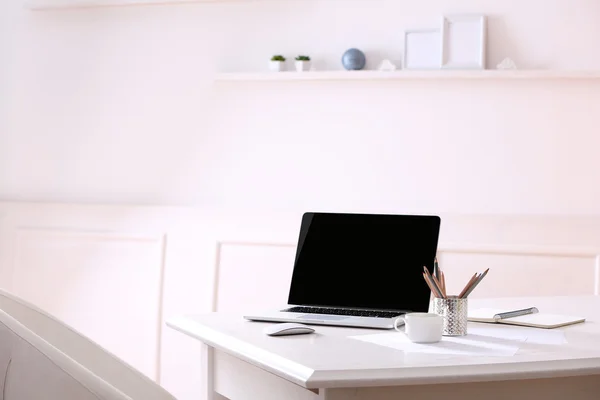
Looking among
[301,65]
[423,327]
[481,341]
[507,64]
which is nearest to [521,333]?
[481,341]

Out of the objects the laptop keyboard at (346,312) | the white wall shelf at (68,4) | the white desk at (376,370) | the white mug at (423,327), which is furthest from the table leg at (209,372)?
the white wall shelf at (68,4)

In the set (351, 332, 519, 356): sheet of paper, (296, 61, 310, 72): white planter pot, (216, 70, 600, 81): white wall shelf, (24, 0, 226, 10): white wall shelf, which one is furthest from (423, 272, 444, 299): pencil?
(24, 0, 226, 10): white wall shelf

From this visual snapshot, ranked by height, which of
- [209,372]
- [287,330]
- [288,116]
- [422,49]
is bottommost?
[209,372]

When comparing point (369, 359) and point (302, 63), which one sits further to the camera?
point (302, 63)

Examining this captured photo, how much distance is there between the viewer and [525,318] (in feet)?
5.92

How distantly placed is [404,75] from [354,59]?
0.20m

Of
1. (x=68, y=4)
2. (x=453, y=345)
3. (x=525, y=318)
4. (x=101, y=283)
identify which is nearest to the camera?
(x=453, y=345)

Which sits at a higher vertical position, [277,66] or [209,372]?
[277,66]

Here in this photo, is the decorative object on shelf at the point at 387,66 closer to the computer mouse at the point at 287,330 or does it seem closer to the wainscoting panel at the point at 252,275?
the wainscoting panel at the point at 252,275

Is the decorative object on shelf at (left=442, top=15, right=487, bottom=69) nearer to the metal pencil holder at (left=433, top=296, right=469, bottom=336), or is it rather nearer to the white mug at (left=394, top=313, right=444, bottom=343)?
the metal pencil holder at (left=433, top=296, right=469, bottom=336)

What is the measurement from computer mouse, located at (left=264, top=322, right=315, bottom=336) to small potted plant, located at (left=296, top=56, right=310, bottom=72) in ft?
5.93

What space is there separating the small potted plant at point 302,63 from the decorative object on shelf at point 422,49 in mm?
387

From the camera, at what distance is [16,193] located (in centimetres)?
364

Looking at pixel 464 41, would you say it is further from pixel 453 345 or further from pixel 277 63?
pixel 453 345
